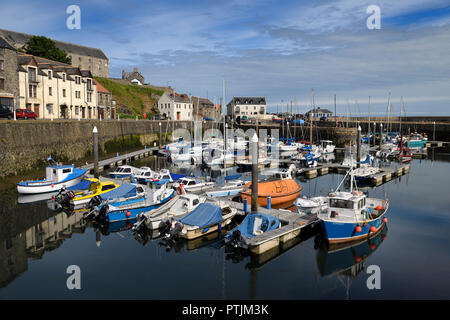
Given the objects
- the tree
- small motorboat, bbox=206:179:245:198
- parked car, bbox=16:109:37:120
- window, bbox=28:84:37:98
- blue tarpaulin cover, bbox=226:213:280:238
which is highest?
the tree

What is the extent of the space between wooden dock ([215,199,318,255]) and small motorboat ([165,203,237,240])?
8.27 ft

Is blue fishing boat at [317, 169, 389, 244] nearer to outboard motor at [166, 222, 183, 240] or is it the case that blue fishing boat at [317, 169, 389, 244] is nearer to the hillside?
outboard motor at [166, 222, 183, 240]

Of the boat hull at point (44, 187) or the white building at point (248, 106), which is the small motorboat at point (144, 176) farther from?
the white building at point (248, 106)

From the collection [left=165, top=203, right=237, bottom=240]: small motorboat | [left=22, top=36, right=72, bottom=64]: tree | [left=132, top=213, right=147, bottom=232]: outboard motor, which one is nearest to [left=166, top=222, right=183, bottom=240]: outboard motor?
[left=165, top=203, right=237, bottom=240]: small motorboat

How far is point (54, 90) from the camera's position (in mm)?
52031

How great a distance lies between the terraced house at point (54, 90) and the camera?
46234 millimetres

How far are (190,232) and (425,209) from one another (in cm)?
1895

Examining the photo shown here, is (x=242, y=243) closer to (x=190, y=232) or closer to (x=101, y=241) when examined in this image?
(x=190, y=232)

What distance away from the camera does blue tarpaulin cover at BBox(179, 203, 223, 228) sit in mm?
19797

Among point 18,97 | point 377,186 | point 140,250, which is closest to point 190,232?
point 140,250

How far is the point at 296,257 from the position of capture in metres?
17.9

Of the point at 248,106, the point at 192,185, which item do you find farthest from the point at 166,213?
the point at 248,106

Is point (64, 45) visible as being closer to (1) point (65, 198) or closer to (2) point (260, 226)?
(1) point (65, 198)
